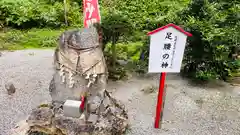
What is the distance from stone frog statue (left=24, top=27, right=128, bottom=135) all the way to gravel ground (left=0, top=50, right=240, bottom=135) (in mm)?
699

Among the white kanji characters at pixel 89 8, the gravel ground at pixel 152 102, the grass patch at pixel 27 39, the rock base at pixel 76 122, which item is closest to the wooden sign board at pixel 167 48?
the rock base at pixel 76 122

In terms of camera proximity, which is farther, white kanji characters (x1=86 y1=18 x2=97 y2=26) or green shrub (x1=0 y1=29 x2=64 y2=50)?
green shrub (x1=0 y1=29 x2=64 y2=50)

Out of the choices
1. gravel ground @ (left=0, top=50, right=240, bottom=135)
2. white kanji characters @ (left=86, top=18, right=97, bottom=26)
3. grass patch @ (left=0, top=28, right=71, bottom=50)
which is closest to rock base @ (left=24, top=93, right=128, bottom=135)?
Answer: gravel ground @ (left=0, top=50, right=240, bottom=135)

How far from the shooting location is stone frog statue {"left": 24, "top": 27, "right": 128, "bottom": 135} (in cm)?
495

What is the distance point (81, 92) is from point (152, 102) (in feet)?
6.88

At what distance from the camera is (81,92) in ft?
17.4

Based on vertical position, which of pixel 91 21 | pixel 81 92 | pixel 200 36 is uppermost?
pixel 91 21

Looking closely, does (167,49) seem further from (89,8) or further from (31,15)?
(31,15)

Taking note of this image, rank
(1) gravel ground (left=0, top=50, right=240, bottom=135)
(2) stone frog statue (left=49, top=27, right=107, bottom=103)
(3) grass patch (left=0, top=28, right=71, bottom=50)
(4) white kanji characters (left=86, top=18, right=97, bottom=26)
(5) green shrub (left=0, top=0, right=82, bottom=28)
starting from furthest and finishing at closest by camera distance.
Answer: (5) green shrub (left=0, top=0, right=82, bottom=28) → (3) grass patch (left=0, top=28, right=71, bottom=50) → (4) white kanji characters (left=86, top=18, right=97, bottom=26) → (1) gravel ground (left=0, top=50, right=240, bottom=135) → (2) stone frog statue (left=49, top=27, right=107, bottom=103)

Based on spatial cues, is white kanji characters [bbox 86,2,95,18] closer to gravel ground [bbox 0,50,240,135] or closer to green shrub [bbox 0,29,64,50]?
gravel ground [bbox 0,50,240,135]

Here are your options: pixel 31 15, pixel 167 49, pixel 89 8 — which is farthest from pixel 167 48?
pixel 31 15

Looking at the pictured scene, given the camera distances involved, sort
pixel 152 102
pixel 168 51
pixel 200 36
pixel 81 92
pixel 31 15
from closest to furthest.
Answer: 1. pixel 168 51
2. pixel 81 92
3. pixel 152 102
4. pixel 200 36
5. pixel 31 15

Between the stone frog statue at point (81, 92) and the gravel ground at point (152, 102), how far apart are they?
699 millimetres

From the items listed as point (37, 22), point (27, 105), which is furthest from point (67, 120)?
point (37, 22)
